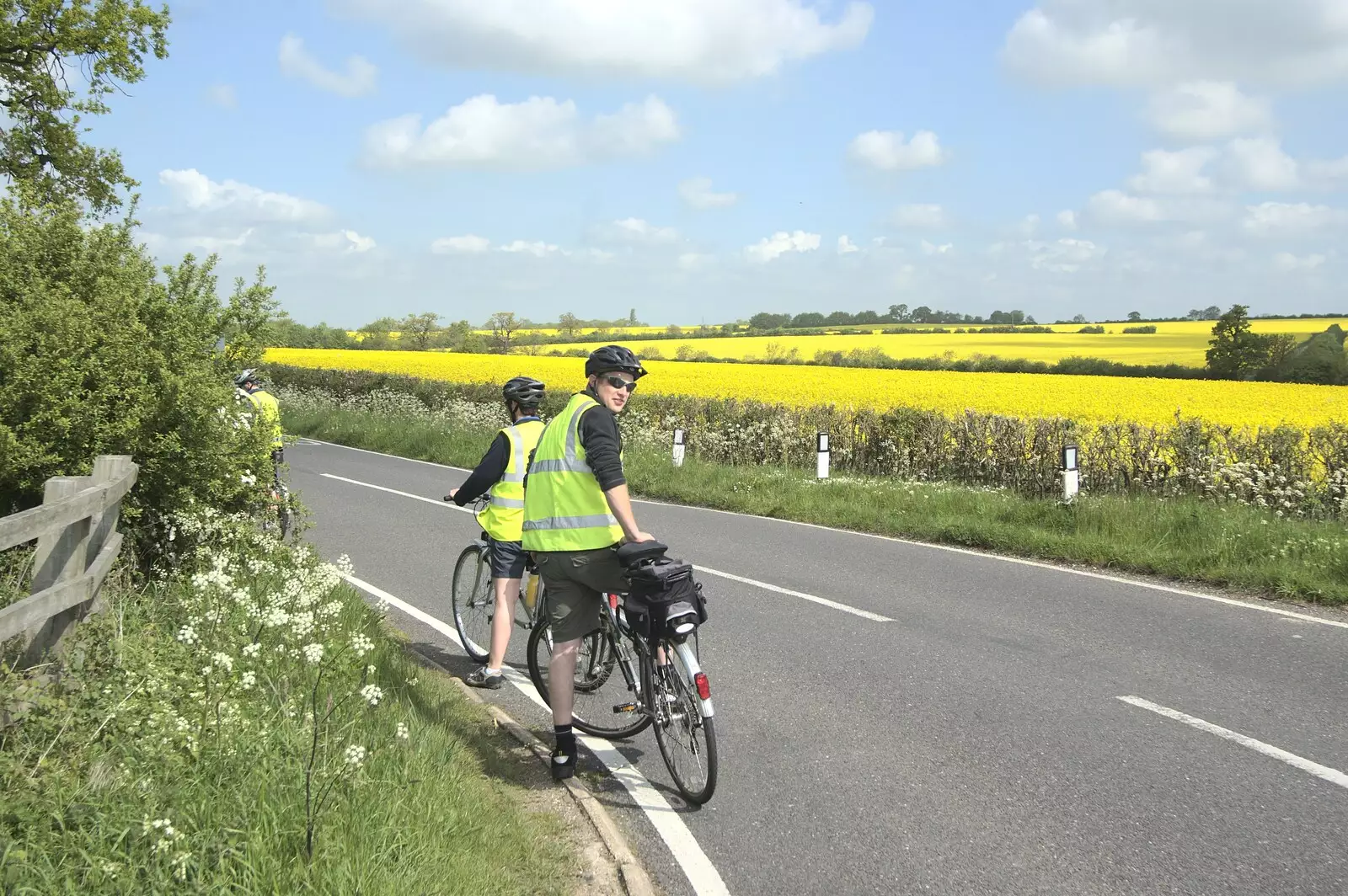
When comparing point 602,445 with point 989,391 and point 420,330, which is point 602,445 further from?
point 420,330

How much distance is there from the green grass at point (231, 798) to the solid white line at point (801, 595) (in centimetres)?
363

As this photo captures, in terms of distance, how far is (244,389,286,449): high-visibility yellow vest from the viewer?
7.58 meters

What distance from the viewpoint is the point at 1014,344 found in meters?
57.7

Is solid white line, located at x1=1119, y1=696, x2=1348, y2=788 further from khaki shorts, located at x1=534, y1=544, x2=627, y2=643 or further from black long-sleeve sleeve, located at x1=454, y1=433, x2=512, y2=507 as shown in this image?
black long-sleeve sleeve, located at x1=454, y1=433, x2=512, y2=507

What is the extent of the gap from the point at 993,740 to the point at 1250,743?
1.28m

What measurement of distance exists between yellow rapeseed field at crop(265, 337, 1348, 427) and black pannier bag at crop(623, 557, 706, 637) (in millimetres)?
14994

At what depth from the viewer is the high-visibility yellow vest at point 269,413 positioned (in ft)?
24.9

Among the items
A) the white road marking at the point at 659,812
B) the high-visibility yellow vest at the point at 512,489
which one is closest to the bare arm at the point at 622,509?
the white road marking at the point at 659,812

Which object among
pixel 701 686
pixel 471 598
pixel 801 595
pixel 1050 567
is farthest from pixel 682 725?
pixel 1050 567

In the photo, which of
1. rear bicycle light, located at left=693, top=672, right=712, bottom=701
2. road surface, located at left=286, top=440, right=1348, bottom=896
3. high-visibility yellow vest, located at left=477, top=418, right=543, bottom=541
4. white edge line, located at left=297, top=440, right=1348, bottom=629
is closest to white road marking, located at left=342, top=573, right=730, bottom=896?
road surface, located at left=286, top=440, right=1348, bottom=896

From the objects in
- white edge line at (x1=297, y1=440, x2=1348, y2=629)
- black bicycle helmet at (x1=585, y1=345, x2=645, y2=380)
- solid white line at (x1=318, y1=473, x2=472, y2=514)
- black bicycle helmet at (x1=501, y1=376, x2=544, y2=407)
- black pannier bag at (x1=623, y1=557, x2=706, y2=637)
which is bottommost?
solid white line at (x1=318, y1=473, x2=472, y2=514)

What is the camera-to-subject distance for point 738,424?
19.0 metres

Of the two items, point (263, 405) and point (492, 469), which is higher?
point (263, 405)

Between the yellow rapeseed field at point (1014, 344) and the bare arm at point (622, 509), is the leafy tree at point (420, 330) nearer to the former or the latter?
the yellow rapeseed field at point (1014, 344)
